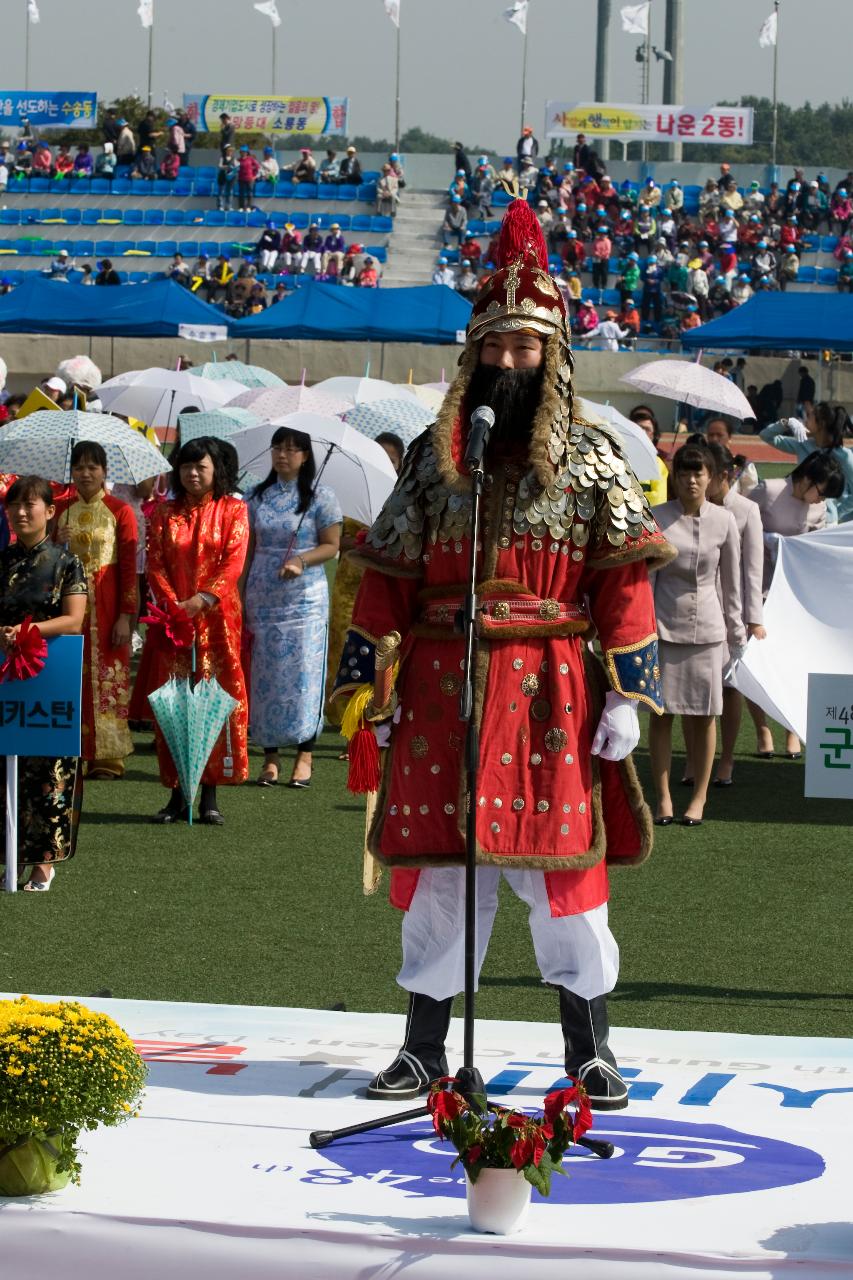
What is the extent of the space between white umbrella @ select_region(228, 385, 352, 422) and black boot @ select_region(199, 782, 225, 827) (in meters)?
3.63

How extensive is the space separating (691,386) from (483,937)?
9.55 metres

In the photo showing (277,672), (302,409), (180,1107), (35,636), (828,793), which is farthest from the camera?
(302,409)

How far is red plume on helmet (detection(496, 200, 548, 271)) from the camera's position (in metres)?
4.52

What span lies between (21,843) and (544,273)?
11.4 feet

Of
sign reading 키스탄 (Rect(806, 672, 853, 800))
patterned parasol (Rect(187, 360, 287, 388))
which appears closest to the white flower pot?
sign reading 키스탄 (Rect(806, 672, 853, 800))

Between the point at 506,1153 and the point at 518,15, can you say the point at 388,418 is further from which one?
the point at 518,15

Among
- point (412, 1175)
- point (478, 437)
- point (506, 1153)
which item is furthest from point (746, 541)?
point (506, 1153)

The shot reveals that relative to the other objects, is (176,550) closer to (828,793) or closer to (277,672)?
(277,672)

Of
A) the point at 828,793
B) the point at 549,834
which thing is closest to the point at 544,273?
the point at 549,834

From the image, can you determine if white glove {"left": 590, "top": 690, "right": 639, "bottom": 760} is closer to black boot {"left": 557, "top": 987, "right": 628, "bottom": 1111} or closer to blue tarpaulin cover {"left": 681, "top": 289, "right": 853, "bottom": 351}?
black boot {"left": 557, "top": 987, "right": 628, "bottom": 1111}

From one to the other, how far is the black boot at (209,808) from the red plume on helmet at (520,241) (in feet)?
13.8

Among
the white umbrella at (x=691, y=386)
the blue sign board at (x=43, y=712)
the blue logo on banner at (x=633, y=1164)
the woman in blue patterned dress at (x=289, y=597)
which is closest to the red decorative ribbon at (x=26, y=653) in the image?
the blue sign board at (x=43, y=712)

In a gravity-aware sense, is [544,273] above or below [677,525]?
above

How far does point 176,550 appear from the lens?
8.33 metres
